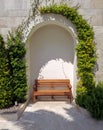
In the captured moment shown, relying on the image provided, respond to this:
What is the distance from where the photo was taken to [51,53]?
33.2 feet

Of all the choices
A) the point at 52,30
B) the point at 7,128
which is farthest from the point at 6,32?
the point at 7,128

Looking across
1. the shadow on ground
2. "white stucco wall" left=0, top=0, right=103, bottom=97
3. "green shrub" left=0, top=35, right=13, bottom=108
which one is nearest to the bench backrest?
the shadow on ground

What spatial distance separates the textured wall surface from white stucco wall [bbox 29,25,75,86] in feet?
3.55

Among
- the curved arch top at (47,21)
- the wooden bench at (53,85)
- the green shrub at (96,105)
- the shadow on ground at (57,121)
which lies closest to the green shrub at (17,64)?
the curved arch top at (47,21)

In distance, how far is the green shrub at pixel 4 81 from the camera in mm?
8484

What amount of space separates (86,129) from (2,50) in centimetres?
334

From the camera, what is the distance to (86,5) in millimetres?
9055

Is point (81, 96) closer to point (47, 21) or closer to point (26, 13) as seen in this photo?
point (47, 21)

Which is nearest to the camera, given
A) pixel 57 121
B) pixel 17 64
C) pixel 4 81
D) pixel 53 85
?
pixel 57 121

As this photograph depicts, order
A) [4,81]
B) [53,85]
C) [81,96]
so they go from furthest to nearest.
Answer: [53,85] < [81,96] < [4,81]

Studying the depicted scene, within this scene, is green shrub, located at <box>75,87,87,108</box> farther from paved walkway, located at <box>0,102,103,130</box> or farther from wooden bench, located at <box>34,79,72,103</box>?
wooden bench, located at <box>34,79,72,103</box>

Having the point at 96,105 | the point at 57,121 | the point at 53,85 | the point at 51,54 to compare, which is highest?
the point at 51,54

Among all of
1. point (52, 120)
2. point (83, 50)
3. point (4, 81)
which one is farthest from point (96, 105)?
point (4, 81)

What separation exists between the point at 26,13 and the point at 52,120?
3401mm
